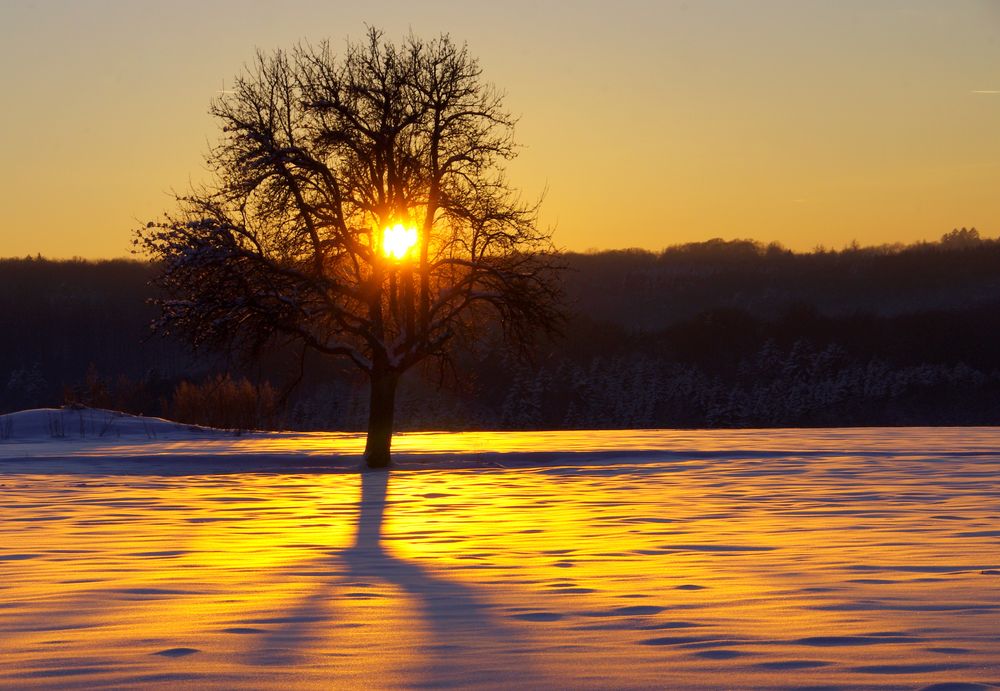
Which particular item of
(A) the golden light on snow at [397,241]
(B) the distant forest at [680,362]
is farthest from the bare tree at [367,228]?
(B) the distant forest at [680,362]

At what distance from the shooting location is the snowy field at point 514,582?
5703 mm

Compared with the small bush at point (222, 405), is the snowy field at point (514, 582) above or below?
below

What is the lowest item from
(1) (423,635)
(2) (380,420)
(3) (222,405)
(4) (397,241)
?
(1) (423,635)

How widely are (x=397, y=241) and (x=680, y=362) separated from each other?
175 feet

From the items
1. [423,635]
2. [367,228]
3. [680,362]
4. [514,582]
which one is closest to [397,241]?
[367,228]

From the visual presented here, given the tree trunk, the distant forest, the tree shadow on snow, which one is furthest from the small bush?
the tree shadow on snow

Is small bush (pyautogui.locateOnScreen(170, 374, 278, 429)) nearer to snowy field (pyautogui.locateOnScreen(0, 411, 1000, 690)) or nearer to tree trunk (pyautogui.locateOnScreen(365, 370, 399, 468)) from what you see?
tree trunk (pyautogui.locateOnScreen(365, 370, 399, 468))

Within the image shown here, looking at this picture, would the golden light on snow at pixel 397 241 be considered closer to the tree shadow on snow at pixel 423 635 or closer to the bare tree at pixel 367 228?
the bare tree at pixel 367 228

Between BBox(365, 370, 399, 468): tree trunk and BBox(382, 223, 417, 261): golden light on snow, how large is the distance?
2.53 meters

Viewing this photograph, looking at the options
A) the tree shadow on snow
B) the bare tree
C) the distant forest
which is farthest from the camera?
the distant forest

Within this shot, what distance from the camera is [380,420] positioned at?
25.7m

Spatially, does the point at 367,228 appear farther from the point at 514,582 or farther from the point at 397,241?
the point at 514,582

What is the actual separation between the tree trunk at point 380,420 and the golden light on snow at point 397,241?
2.53 m

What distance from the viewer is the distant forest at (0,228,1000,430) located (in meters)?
65.8
